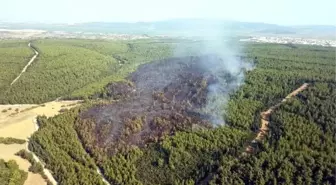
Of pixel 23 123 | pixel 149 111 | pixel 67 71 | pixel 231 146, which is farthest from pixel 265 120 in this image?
pixel 67 71

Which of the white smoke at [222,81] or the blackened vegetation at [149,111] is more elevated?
the white smoke at [222,81]

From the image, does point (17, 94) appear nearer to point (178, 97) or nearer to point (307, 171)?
point (178, 97)

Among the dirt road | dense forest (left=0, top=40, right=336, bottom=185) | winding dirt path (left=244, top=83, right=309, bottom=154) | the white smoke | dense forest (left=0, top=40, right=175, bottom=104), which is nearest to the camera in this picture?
dense forest (left=0, top=40, right=336, bottom=185)

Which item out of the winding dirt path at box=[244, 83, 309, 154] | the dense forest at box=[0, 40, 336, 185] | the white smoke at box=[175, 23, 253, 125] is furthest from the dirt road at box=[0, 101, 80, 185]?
the white smoke at box=[175, 23, 253, 125]

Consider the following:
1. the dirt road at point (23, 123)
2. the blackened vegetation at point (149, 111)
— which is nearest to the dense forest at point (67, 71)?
the dirt road at point (23, 123)

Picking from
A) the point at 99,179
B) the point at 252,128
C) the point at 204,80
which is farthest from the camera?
the point at 204,80

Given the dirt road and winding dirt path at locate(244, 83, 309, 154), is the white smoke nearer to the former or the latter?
winding dirt path at locate(244, 83, 309, 154)

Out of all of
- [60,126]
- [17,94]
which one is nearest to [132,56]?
[17,94]

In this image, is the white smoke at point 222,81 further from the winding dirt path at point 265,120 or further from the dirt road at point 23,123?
the dirt road at point 23,123
